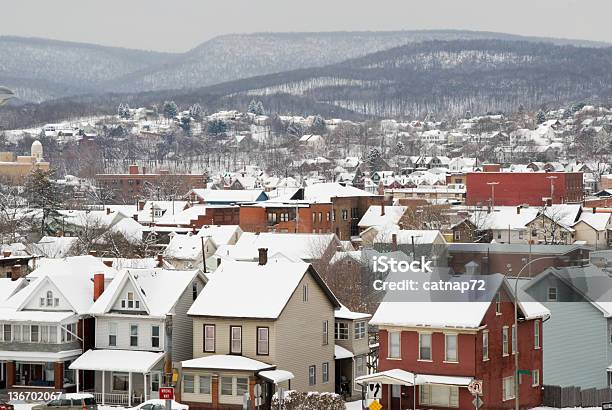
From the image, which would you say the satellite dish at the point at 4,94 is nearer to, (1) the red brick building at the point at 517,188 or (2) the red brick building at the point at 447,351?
(2) the red brick building at the point at 447,351

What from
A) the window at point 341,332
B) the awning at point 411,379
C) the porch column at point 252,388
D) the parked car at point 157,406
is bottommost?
the parked car at point 157,406

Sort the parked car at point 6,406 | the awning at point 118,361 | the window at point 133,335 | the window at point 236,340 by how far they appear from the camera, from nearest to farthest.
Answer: the parked car at point 6,406
the window at point 236,340
the awning at point 118,361
the window at point 133,335

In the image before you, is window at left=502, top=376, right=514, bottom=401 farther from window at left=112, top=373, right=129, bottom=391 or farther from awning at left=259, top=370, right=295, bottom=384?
window at left=112, top=373, right=129, bottom=391

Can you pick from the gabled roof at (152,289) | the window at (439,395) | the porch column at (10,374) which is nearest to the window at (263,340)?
the gabled roof at (152,289)

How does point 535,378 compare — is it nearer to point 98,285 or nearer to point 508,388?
point 508,388

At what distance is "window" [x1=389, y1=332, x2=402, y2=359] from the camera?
50469mm

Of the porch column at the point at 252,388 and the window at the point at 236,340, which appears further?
the window at the point at 236,340

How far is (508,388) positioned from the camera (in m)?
51.1

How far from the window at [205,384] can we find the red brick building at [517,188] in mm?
118704

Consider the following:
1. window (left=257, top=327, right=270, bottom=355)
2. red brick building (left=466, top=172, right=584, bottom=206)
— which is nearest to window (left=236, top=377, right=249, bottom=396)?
window (left=257, top=327, right=270, bottom=355)

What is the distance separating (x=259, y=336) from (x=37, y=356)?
979 centimetres

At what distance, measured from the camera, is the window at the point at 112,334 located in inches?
2224

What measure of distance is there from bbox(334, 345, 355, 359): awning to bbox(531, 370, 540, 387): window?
25.6ft

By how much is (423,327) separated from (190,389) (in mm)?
9330
